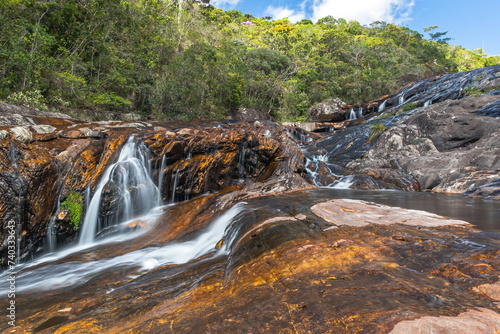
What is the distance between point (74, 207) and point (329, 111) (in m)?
26.3

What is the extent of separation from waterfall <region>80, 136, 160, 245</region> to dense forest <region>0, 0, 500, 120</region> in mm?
7181

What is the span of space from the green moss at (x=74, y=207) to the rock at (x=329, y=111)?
83.6 ft

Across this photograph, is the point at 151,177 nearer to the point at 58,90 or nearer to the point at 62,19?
the point at 58,90

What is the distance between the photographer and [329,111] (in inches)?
1075

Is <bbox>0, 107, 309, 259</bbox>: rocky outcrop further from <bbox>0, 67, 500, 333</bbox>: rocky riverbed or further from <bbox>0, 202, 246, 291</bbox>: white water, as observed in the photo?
<bbox>0, 202, 246, 291</bbox>: white water

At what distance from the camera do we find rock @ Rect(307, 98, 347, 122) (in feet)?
89.0

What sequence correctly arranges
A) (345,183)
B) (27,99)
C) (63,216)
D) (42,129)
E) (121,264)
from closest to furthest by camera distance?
(121,264) < (63,216) < (42,129) < (27,99) < (345,183)

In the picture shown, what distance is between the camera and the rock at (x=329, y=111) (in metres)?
27.1

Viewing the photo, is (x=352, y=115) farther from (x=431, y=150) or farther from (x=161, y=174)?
(x=161, y=174)

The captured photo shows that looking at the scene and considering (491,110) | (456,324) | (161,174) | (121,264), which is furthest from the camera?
(491,110)

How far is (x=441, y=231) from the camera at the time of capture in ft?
11.7

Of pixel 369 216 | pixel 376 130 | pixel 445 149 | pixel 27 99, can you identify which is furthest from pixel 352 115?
pixel 27 99

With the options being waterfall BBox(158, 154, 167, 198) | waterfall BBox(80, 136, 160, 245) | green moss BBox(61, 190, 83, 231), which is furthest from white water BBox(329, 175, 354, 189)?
green moss BBox(61, 190, 83, 231)

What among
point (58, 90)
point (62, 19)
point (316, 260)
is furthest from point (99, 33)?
point (316, 260)
